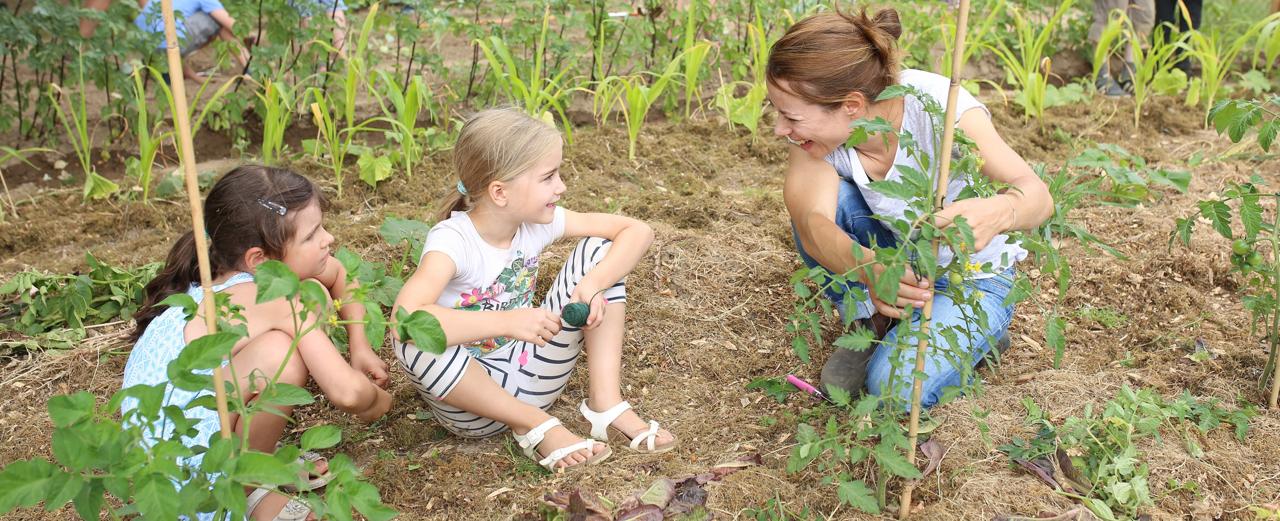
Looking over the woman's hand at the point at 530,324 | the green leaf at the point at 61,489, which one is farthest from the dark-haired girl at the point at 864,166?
the green leaf at the point at 61,489

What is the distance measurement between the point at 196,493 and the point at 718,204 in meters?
2.13

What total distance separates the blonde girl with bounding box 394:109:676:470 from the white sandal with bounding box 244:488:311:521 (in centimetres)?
33

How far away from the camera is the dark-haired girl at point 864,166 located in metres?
2.06

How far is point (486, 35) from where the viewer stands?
370cm

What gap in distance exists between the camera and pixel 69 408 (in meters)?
1.38

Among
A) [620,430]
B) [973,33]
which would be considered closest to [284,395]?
[620,430]

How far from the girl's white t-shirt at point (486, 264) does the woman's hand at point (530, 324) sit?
0.18 metres

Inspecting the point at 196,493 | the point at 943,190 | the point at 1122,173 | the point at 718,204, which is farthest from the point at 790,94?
the point at 196,493

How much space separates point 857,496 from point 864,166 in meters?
0.90

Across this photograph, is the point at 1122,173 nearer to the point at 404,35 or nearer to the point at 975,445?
the point at 975,445

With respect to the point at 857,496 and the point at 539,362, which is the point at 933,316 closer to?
the point at 857,496

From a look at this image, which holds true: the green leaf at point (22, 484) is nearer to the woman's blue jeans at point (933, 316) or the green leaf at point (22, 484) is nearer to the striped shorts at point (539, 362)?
the striped shorts at point (539, 362)

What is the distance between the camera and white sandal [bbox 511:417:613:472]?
2.16m

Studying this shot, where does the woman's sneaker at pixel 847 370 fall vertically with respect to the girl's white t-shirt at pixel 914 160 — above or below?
below
